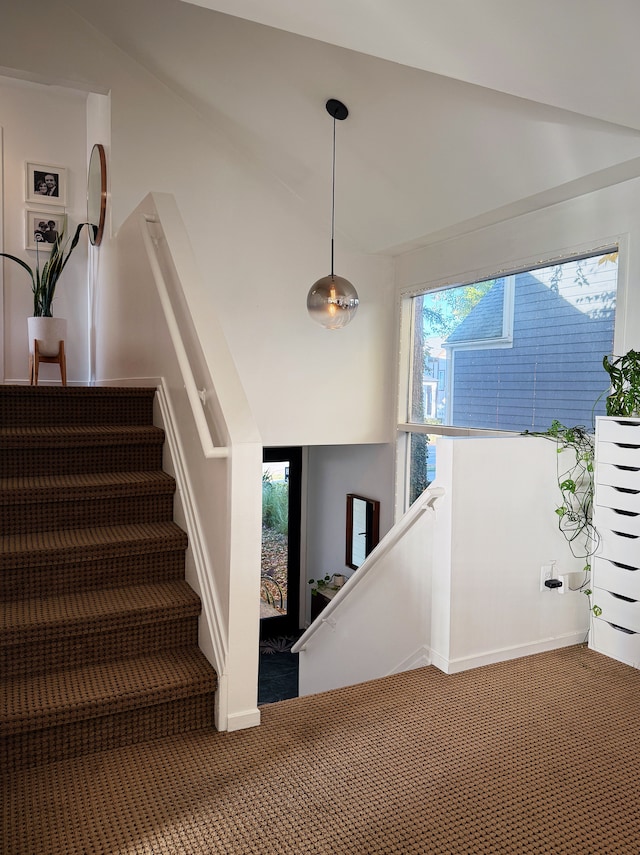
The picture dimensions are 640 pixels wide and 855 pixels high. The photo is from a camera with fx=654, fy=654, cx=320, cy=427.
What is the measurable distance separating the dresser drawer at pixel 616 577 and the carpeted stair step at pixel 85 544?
1.78 metres

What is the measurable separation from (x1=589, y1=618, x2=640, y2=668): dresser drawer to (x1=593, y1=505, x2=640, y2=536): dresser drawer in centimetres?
41

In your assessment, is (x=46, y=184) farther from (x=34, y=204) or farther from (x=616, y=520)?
(x=616, y=520)

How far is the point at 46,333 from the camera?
4875 mm

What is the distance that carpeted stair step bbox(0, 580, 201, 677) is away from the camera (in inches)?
81.2

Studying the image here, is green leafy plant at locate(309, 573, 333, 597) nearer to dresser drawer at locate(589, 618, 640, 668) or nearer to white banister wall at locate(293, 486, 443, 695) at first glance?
white banister wall at locate(293, 486, 443, 695)

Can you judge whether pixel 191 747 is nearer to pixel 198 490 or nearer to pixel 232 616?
pixel 232 616

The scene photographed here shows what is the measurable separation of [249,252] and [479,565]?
2.87m

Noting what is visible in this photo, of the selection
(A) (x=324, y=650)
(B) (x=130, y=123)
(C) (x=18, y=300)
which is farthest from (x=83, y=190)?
(A) (x=324, y=650)

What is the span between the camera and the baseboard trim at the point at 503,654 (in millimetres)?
2689

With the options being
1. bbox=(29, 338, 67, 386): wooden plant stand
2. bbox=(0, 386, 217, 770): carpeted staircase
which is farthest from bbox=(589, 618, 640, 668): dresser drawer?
bbox=(29, 338, 67, 386): wooden plant stand

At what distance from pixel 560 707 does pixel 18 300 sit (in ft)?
16.1

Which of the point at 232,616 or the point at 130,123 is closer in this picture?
the point at 232,616

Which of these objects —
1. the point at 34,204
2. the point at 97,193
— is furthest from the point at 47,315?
the point at 34,204

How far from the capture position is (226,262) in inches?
180
